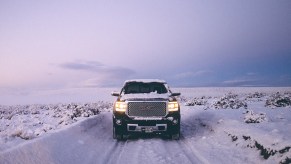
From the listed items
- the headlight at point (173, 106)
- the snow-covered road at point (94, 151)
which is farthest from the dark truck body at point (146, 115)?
the snow-covered road at point (94, 151)

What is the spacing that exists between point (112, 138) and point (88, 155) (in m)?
3.65

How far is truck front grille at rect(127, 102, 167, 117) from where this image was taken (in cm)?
1157

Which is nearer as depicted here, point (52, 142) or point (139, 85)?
point (52, 142)

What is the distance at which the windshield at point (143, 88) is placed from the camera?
1345 centimetres

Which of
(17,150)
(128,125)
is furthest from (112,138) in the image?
(17,150)

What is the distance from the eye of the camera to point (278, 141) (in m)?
8.13

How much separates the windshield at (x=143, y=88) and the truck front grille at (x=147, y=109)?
179 cm

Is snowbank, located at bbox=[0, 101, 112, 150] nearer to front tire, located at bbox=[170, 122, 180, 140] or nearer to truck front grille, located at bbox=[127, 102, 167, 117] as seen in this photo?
truck front grille, located at bbox=[127, 102, 167, 117]

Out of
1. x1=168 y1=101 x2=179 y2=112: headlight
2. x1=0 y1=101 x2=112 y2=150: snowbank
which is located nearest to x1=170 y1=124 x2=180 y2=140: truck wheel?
x1=168 y1=101 x2=179 y2=112: headlight

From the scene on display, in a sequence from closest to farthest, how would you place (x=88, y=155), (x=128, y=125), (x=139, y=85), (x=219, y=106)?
(x=88, y=155), (x=128, y=125), (x=139, y=85), (x=219, y=106)

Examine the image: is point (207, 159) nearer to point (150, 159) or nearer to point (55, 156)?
point (150, 159)

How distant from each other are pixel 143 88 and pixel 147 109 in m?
2.13

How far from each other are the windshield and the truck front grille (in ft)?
5.88

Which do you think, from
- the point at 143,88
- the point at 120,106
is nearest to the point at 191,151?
the point at 120,106
